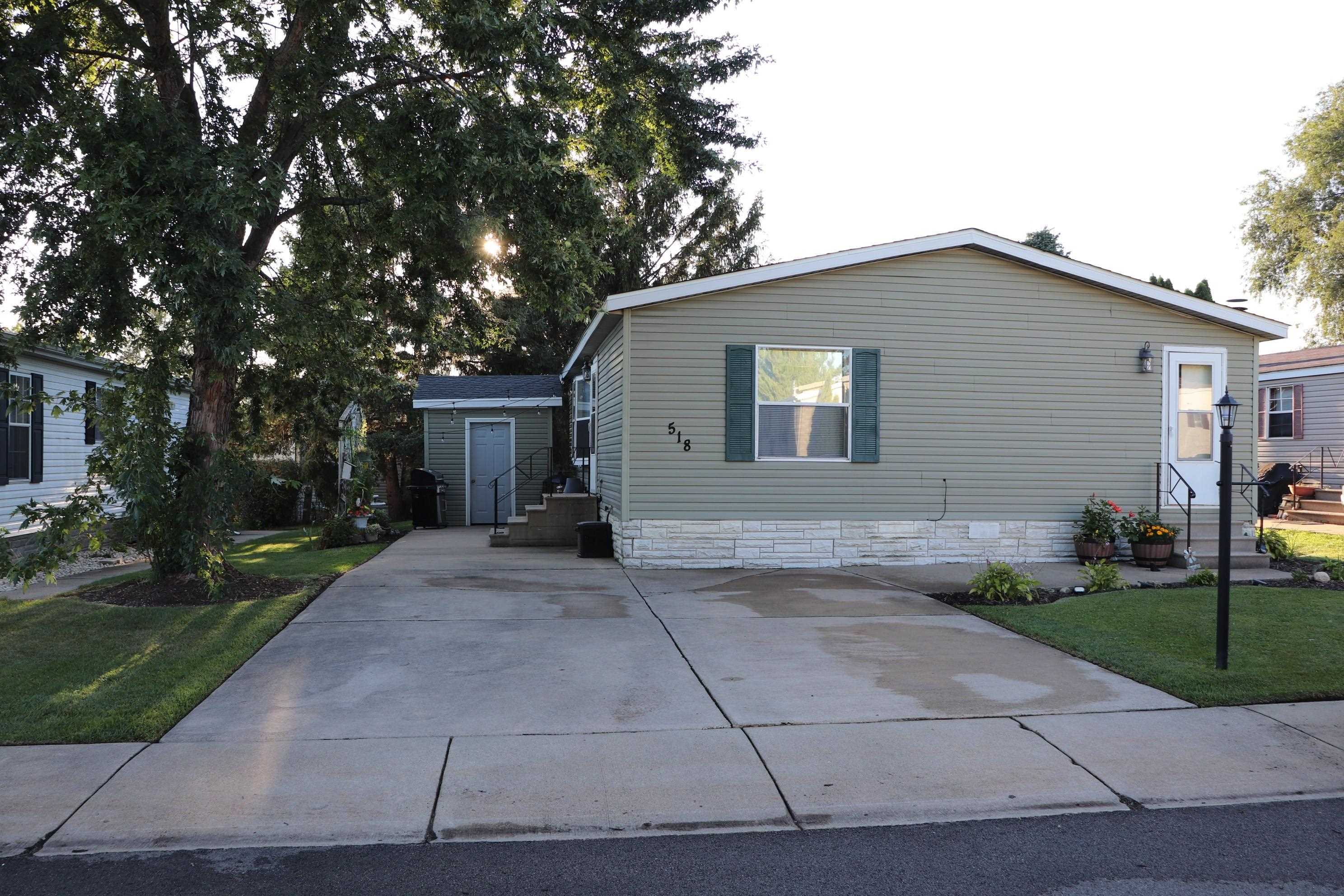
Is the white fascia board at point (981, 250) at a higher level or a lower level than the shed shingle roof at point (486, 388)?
higher

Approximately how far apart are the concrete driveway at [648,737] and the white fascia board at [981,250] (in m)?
4.46

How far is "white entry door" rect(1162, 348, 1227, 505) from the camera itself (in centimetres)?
1189

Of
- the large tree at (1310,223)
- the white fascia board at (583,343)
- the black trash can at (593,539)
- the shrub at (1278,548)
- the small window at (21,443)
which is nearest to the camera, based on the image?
the shrub at (1278,548)

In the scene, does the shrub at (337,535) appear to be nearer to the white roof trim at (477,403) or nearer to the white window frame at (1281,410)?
the white roof trim at (477,403)

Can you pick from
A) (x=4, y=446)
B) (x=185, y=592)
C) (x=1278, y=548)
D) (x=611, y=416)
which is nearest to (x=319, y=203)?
(x=185, y=592)

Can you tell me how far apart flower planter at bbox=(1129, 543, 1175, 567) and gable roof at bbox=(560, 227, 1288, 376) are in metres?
3.19

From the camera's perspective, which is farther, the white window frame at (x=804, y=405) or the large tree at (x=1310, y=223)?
the large tree at (x=1310, y=223)

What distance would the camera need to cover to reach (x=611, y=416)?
1241cm

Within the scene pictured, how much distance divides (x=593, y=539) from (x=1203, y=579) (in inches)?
286

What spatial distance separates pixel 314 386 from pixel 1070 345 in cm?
993

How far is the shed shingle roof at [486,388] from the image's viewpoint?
738 inches

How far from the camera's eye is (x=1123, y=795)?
413 cm

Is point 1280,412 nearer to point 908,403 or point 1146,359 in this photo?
point 1146,359

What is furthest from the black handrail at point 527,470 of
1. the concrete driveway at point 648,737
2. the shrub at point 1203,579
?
the shrub at point 1203,579
